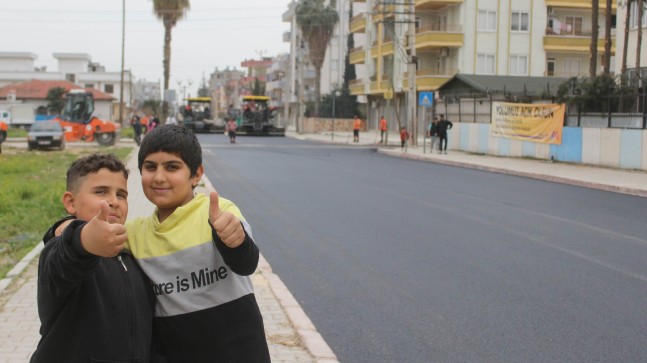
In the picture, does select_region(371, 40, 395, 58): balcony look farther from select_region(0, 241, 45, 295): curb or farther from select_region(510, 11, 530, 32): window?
select_region(0, 241, 45, 295): curb

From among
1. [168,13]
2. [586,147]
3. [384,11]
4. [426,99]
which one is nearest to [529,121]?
[586,147]

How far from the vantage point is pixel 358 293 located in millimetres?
8328

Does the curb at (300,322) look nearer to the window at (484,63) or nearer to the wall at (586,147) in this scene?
the wall at (586,147)

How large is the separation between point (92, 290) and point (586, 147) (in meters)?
28.0

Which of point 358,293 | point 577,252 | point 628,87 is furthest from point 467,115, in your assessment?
point 358,293

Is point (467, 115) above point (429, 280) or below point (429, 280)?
above

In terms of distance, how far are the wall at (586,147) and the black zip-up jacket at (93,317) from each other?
→ 24726 millimetres

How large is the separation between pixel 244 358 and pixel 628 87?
25856 millimetres

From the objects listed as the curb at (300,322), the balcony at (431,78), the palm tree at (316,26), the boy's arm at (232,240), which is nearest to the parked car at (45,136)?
the balcony at (431,78)

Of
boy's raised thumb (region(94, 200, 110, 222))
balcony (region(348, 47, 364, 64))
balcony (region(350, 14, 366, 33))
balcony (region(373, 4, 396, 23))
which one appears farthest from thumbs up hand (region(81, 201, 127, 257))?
balcony (region(348, 47, 364, 64))

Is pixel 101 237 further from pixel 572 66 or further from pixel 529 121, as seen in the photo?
pixel 572 66

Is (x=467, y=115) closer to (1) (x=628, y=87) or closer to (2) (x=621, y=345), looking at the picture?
(1) (x=628, y=87)

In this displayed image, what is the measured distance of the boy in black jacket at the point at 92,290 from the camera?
2566 millimetres

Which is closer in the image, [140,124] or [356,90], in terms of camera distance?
[140,124]
